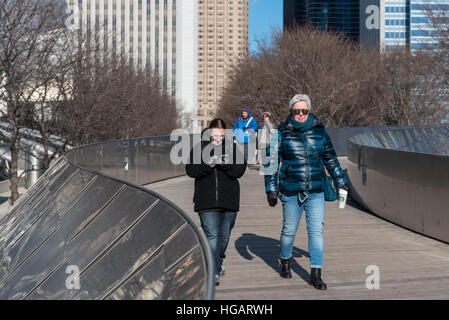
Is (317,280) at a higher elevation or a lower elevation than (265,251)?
higher

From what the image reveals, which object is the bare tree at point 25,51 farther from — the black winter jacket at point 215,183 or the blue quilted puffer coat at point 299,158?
the blue quilted puffer coat at point 299,158

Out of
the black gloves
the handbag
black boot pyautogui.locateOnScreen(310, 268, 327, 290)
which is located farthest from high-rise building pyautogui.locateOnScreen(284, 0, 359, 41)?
black boot pyautogui.locateOnScreen(310, 268, 327, 290)

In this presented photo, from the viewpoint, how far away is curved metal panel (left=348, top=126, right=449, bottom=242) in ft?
29.8

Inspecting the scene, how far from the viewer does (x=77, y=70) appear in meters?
28.7

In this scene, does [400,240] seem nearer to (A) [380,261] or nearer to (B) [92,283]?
(A) [380,261]

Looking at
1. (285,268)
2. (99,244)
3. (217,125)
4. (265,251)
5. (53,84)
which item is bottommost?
(265,251)

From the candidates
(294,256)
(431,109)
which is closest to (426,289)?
(294,256)

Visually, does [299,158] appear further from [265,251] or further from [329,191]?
[265,251]

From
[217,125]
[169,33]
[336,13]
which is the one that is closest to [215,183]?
[217,125]

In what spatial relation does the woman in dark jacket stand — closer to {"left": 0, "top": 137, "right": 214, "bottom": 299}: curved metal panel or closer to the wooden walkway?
{"left": 0, "top": 137, "right": 214, "bottom": 299}: curved metal panel

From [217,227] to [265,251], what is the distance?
7.37ft

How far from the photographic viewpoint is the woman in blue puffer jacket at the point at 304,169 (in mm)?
6297

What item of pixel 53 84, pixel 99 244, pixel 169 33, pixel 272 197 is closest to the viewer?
pixel 272 197

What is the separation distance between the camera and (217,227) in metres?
6.33
